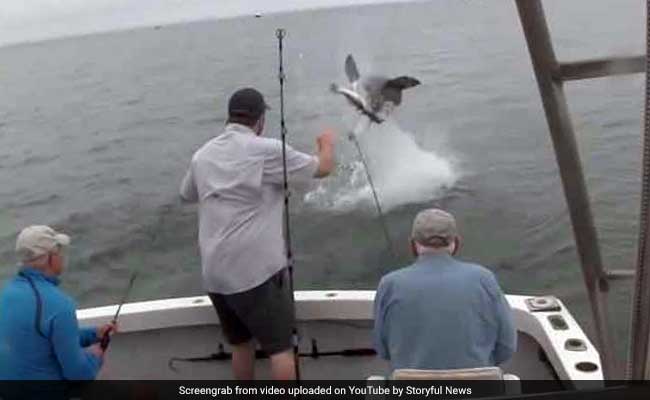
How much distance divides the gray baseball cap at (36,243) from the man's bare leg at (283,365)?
1.28 metres

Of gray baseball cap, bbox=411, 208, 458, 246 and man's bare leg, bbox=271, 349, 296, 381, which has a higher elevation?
gray baseball cap, bbox=411, 208, 458, 246

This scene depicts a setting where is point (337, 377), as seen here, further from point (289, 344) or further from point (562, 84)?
point (562, 84)

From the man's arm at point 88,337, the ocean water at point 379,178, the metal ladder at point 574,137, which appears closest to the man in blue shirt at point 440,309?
the metal ladder at point 574,137

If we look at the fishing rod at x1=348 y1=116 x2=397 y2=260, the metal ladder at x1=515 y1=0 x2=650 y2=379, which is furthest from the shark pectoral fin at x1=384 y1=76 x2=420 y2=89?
the metal ladder at x1=515 y1=0 x2=650 y2=379

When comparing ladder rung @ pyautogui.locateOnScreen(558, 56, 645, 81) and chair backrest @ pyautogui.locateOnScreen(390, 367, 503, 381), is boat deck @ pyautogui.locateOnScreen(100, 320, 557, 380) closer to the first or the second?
chair backrest @ pyautogui.locateOnScreen(390, 367, 503, 381)

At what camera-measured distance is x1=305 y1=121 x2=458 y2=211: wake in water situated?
14.2 m

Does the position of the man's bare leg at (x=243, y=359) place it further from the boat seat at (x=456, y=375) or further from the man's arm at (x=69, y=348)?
the boat seat at (x=456, y=375)

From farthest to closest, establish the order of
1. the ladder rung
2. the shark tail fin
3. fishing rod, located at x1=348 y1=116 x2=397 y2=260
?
the shark tail fin
fishing rod, located at x1=348 y1=116 x2=397 y2=260
the ladder rung

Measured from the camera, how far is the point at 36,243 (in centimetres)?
344

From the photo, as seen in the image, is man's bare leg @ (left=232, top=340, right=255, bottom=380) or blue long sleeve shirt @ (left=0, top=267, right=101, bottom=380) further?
man's bare leg @ (left=232, top=340, right=255, bottom=380)

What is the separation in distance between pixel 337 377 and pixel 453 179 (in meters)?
11.1

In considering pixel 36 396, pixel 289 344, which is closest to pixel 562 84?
pixel 289 344

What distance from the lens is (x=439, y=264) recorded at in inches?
117

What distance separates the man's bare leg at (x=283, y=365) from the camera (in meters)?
4.00
